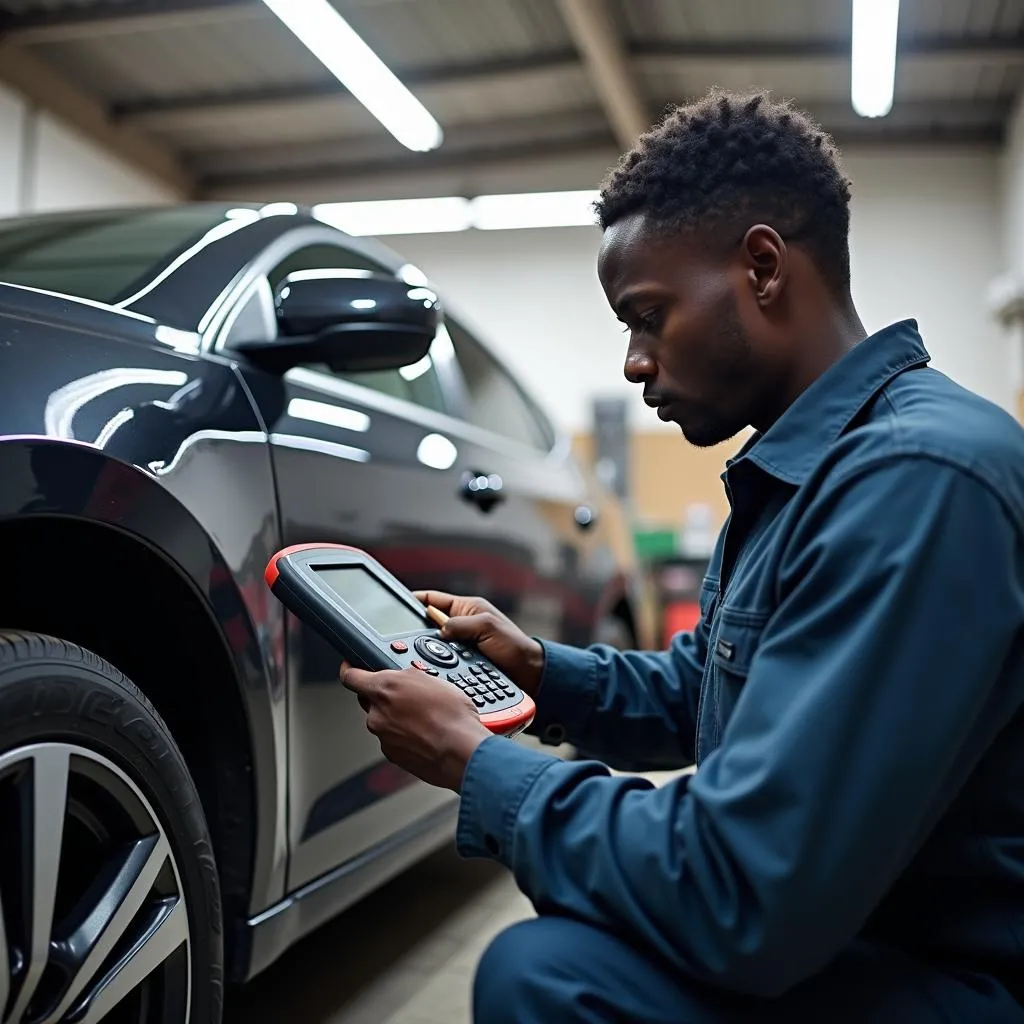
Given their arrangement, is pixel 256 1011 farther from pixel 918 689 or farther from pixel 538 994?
pixel 918 689

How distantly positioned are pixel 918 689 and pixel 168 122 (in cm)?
769

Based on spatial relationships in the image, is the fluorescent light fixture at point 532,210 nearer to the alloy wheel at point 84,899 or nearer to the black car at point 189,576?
the black car at point 189,576

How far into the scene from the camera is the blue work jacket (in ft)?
2.25

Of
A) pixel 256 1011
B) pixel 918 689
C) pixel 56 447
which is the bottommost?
pixel 256 1011

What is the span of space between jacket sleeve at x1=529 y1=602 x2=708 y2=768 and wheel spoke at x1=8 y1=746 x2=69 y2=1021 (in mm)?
531

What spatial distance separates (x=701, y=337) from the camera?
2.98ft

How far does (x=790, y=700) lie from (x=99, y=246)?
1.19 metres

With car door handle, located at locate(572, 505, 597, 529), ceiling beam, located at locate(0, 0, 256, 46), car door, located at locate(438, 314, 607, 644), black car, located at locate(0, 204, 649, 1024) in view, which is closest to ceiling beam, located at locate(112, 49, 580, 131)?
ceiling beam, located at locate(0, 0, 256, 46)

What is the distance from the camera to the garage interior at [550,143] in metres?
5.98

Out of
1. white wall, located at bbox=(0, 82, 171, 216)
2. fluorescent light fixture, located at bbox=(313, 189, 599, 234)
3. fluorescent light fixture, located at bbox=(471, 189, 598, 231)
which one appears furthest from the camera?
fluorescent light fixture, located at bbox=(313, 189, 599, 234)

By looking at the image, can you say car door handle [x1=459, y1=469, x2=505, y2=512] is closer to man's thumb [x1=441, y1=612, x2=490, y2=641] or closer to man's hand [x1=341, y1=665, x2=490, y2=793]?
man's thumb [x1=441, y1=612, x2=490, y2=641]

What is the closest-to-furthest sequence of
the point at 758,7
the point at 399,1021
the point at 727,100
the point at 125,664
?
the point at 727,100 < the point at 125,664 < the point at 399,1021 < the point at 758,7

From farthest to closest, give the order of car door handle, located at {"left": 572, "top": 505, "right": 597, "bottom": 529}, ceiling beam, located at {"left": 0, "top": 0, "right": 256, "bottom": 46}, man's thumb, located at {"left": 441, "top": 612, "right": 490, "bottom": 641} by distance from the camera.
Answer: ceiling beam, located at {"left": 0, "top": 0, "right": 256, "bottom": 46} < car door handle, located at {"left": 572, "top": 505, "right": 597, "bottom": 529} < man's thumb, located at {"left": 441, "top": 612, "right": 490, "bottom": 641}

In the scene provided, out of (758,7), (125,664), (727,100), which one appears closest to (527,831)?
(125,664)
